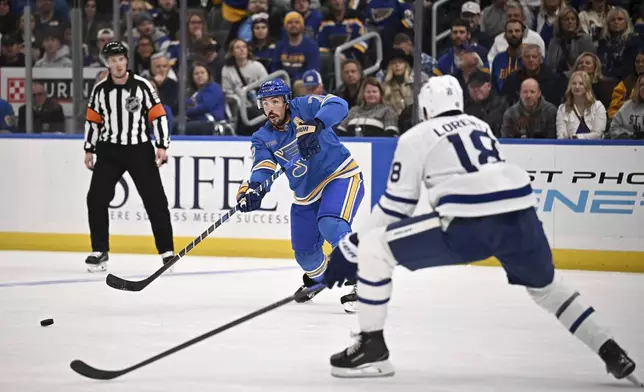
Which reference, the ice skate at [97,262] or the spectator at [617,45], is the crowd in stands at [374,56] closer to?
the spectator at [617,45]

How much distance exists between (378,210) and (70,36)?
652 centimetres

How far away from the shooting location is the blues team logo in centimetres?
747

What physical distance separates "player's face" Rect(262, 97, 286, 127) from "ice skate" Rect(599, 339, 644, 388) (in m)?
2.39

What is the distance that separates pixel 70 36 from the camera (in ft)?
32.1

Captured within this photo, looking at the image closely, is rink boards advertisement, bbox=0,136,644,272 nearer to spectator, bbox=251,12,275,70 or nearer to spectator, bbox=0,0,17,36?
spectator, bbox=251,12,275,70

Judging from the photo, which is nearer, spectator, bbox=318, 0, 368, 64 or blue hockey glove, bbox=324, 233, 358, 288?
blue hockey glove, bbox=324, 233, 358, 288

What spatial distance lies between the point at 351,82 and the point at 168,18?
2.51 m

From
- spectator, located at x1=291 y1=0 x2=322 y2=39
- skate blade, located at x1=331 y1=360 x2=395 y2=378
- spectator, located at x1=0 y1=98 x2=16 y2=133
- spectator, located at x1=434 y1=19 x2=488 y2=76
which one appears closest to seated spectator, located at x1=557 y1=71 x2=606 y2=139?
spectator, located at x1=434 y1=19 x2=488 y2=76

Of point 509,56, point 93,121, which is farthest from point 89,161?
point 509,56

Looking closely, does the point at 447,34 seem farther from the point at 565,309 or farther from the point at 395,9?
the point at 565,309

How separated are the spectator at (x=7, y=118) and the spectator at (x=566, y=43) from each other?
4470mm

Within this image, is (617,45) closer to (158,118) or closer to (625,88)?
(625,88)

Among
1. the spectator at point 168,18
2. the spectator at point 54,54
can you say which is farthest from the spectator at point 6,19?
the spectator at point 168,18

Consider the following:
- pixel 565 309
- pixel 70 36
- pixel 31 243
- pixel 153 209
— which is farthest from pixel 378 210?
pixel 70 36
